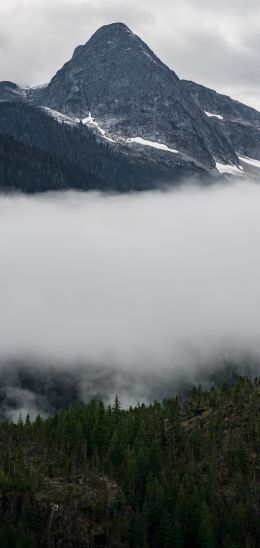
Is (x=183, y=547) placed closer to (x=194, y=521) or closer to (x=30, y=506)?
(x=194, y=521)

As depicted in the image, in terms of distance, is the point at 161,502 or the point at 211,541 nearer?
the point at 211,541

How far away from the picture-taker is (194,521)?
19300 cm

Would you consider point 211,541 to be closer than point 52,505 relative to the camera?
Yes

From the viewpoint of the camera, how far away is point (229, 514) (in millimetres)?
196375

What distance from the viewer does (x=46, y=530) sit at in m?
195

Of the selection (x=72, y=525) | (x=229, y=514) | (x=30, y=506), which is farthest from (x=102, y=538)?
(x=229, y=514)

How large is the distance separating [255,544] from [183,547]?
60.9ft

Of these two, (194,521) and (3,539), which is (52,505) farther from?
(194,521)

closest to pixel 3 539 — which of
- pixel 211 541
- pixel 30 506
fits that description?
pixel 30 506

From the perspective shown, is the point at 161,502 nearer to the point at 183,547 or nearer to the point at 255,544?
the point at 183,547

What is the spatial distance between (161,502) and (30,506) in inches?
1335

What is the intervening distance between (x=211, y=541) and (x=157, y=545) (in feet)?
49.5

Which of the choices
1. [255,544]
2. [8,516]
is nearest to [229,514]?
[255,544]

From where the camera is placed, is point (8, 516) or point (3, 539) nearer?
point (3, 539)
